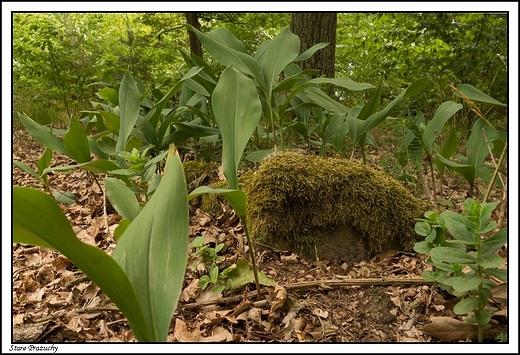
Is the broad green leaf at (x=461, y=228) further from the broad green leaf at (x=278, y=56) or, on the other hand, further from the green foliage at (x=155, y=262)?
the broad green leaf at (x=278, y=56)

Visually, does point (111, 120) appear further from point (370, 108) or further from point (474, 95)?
point (474, 95)

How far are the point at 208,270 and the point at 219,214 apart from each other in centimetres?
59

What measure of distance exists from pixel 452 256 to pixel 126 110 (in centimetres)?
178

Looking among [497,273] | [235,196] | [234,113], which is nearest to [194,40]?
[234,113]

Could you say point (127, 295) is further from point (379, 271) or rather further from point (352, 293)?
point (379, 271)

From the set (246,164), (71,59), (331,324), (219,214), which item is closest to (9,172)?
(219,214)

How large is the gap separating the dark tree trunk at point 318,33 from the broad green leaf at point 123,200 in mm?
3343

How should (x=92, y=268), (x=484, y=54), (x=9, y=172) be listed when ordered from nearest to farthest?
(x=92, y=268), (x=9, y=172), (x=484, y=54)

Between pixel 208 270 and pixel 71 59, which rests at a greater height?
pixel 71 59

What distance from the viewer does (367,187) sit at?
241 cm

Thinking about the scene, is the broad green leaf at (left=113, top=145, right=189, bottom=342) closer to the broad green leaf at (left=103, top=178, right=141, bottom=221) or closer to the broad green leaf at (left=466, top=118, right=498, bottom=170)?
the broad green leaf at (left=103, top=178, right=141, bottom=221)

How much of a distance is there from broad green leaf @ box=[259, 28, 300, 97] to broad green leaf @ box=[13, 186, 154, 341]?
1.71m

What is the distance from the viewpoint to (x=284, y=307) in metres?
1.83

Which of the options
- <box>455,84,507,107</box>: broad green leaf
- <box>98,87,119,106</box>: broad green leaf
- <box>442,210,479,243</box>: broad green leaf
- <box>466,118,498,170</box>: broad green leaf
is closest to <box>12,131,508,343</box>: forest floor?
<box>442,210,479,243</box>: broad green leaf
